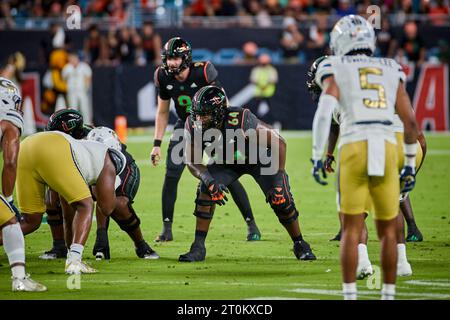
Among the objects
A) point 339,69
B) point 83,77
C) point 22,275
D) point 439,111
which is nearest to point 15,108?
point 22,275

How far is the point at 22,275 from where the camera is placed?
7363 mm

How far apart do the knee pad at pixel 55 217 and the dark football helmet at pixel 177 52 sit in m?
1.92

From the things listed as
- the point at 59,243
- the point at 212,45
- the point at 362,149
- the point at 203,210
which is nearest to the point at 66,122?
the point at 59,243

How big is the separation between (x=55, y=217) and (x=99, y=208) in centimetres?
62

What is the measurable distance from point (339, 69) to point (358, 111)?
304 millimetres

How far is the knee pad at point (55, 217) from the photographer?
364 inches

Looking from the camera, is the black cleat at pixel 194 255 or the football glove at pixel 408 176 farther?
the black cleat at pixel 194 255

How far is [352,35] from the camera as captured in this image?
269 inches

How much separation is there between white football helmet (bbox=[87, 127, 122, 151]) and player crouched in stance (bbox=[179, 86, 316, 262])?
26.6 inches

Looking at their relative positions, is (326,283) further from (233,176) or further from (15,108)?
(15,108)

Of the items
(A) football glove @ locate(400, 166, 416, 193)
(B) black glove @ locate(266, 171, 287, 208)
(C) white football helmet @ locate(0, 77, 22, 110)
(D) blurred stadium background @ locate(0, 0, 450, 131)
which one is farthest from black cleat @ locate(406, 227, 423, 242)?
(D) blurred stadium background @ locate(0, 0, 450, 131)

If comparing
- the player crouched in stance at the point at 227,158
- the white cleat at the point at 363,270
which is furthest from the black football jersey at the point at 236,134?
the white cleat at the point at 363,270

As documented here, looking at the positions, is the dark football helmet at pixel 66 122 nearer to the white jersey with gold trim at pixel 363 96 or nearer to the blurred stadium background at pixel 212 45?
the white jersey with gold trim at pixel 363 96

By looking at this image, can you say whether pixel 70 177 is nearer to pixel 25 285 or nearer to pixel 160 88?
pixel 25 285
